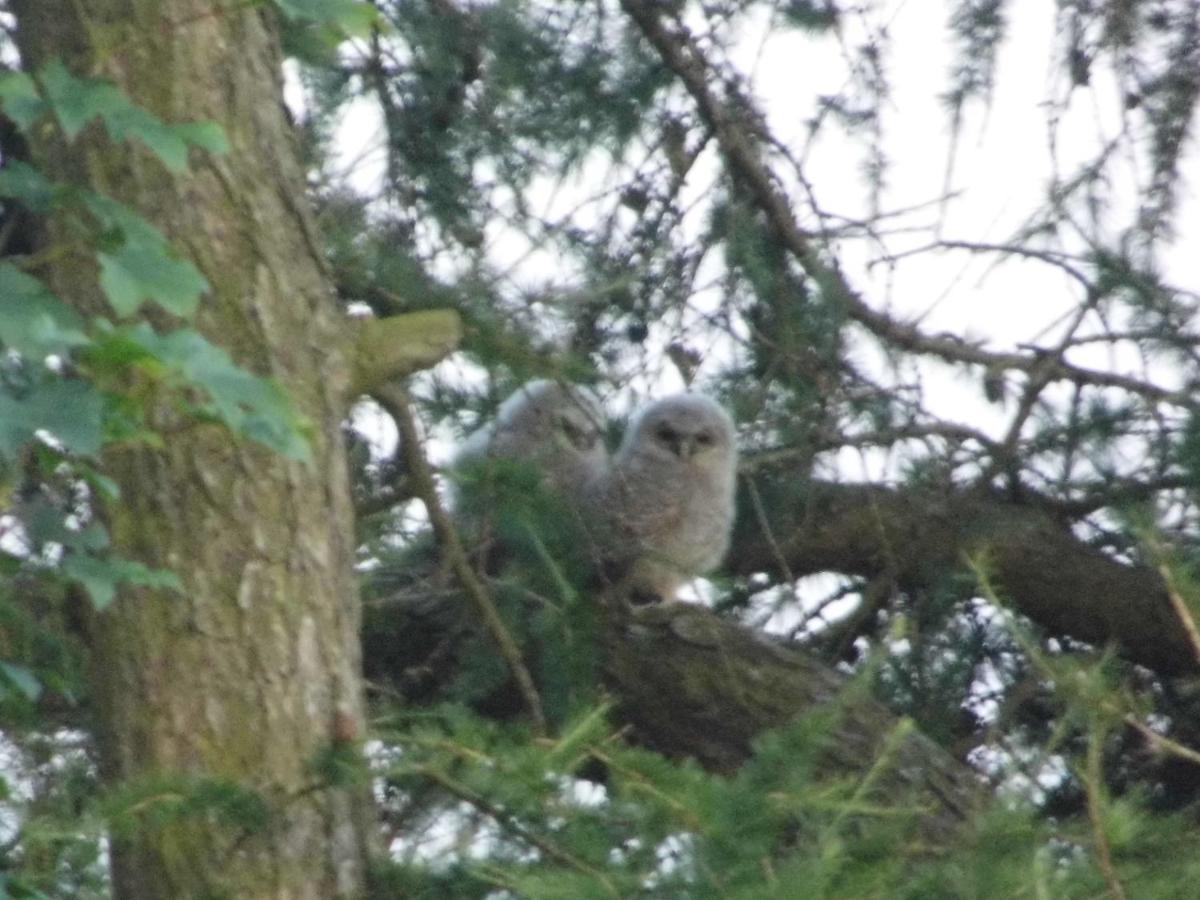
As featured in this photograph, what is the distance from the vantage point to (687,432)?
16.0 feet

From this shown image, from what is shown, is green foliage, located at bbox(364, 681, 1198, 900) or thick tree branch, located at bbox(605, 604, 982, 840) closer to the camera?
green foliage, located at bbox(364, 681, 1198, 900)

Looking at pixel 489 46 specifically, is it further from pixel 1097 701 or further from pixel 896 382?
pixel 1097 701

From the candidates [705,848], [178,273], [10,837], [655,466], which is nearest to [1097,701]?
[705,848]

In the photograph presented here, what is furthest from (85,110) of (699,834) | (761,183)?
(761,183)

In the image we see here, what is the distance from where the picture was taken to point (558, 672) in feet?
11.8

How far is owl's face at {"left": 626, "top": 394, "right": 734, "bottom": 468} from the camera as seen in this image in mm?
4789

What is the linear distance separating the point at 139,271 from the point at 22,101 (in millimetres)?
201

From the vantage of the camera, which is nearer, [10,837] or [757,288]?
[10,837]

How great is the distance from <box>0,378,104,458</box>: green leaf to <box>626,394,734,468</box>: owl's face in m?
2.85

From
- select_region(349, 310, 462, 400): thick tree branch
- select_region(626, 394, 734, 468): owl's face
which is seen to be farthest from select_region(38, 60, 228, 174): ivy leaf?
select_region(626, 394, 734, 468): owl's face

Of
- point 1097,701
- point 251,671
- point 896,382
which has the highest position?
point 896,382

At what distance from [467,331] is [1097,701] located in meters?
1.34

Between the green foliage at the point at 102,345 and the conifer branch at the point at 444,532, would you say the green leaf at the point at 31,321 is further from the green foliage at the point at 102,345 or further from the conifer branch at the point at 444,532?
the conifer branch at the point at 444,532

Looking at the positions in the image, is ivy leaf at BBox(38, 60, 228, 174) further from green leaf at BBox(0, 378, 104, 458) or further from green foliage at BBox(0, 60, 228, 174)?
green leaf at BBox(0, 378, 104, 458)
